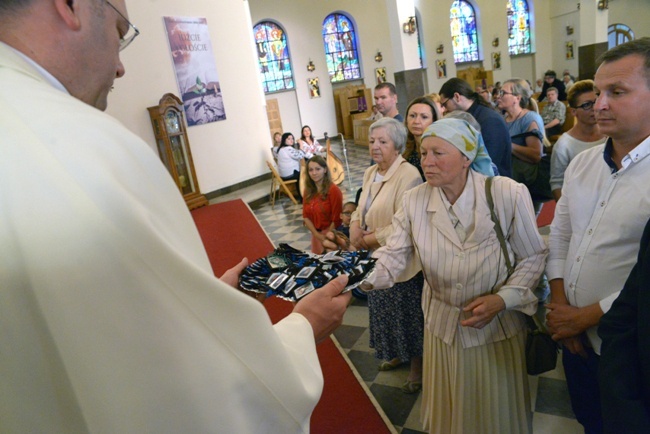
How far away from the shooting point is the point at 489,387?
1917mm

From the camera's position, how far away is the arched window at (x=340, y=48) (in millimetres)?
19250

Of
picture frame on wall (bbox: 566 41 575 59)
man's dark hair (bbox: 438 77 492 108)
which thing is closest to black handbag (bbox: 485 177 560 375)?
man's dark hair (bbox: 438 77 492 108)

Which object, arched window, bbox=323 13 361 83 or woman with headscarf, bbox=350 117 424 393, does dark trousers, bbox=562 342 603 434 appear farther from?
arched window, bbox=323 13 361 83

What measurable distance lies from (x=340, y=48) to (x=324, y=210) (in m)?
17.4

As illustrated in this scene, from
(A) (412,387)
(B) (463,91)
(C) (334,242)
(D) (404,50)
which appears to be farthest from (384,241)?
(D) (404,50)

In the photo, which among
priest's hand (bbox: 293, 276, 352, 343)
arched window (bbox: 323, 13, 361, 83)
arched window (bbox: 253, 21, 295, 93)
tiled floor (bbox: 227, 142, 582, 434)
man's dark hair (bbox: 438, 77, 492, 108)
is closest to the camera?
priest's hand (bbox: 293, 276, 352, 343)

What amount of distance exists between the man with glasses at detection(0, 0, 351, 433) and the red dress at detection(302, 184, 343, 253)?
324 centimetres

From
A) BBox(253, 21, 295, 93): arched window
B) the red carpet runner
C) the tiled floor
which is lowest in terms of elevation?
the tiled floor

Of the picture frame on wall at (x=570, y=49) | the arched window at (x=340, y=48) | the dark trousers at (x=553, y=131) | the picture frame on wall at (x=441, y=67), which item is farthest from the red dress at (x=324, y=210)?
the picture frame on wall at (x=570, y=49)

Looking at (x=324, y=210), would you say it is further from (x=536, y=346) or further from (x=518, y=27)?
(x=518, y=27)

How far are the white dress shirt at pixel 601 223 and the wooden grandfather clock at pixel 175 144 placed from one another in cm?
715

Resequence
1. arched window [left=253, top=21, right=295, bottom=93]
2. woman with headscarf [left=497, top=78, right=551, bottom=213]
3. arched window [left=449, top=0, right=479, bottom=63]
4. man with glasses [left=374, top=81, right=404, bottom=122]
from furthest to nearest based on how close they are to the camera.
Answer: arched window [left=449, top=0, right=479, bottom=63], arched window [left=253, top=21, right=295, bottom=93], man with glasses [left=374, top=81, right=404, bottom=122], woman with headscarf [left=497, top=78, right=551, bottom=213]

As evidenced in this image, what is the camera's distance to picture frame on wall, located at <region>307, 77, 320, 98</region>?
18.5m

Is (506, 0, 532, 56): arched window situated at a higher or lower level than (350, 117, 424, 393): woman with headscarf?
higher
